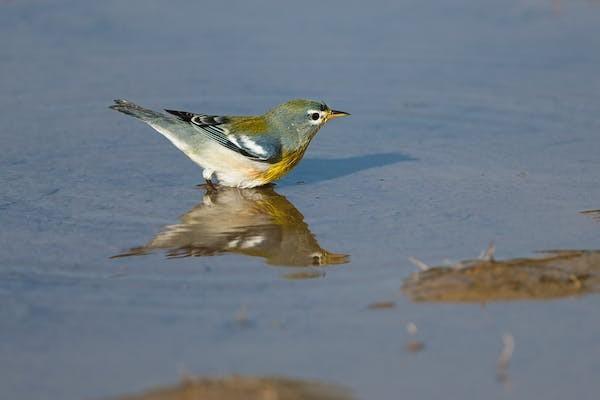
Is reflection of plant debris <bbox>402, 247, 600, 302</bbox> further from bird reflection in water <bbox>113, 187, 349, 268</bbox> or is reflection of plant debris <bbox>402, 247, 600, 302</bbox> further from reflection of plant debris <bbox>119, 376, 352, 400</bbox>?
reflection of plant debris <bbox>119, 376, 352, 400</bbox>

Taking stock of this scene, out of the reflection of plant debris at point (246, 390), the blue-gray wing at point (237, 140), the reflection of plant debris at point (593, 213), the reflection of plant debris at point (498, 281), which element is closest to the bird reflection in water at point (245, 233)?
the blue-gray wing at point (237, 140)

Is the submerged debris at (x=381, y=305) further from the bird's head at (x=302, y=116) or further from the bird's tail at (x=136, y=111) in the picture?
the bird's tail at (x=136, y=111)

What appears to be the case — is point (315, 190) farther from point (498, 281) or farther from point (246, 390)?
point (246, 390)

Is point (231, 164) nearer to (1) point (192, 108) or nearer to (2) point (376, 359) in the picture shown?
(1) point (192, 108)

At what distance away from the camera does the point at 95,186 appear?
426 inches

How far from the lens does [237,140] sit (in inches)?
446

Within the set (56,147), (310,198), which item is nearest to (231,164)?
(310,198)

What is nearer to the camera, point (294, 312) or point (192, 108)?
point (294, 312)

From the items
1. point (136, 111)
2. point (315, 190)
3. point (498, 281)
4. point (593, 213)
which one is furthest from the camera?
point (136, 111)

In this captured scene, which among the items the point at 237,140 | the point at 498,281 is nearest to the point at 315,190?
the point at 237,140

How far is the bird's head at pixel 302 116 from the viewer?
11469 mm

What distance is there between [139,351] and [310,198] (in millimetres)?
4307

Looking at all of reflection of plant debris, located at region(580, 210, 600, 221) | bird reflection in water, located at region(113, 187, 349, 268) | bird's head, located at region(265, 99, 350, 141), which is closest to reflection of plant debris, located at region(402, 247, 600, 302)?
bird reflection in water, located at region(113, 187, 349, 268)

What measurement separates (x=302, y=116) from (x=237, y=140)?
825mm
